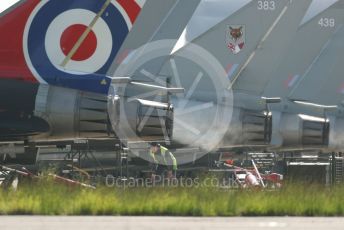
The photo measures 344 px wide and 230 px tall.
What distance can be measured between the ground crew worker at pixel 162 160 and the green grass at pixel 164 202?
693 centimetres

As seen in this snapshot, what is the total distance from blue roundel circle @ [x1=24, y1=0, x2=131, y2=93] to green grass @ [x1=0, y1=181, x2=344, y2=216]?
1777mm

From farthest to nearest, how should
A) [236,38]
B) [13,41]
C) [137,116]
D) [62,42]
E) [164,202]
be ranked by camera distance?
[236,38], [62,42], [13,41], [137,116], [164,202]

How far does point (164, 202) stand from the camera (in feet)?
35.3

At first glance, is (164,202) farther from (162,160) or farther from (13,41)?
(162,160)

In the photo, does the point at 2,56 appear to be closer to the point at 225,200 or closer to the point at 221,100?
the point at 225,200

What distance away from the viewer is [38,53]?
1232 cm

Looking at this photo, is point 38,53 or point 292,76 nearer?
point 38,53

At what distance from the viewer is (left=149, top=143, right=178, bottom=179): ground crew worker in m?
18.9

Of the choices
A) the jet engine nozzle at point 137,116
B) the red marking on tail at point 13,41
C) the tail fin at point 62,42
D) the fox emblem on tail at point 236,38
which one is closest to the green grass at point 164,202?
the jet engine nozzle at point 137,116

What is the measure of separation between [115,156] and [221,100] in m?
3.23

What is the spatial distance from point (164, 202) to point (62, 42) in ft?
11.2

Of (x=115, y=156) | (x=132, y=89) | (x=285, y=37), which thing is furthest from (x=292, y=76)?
(x=132, y=89)

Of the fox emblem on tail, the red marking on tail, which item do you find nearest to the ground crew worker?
the fox emblem on tail

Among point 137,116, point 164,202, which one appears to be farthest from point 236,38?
point 164,202
